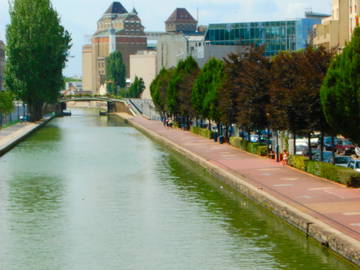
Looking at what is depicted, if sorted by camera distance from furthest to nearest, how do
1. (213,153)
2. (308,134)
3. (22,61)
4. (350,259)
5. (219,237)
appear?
(22,61) → (213,153) → (308,134) → (219,237) → (350,259)

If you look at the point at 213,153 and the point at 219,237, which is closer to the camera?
the point at 219,237

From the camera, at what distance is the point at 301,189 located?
40.2 meters

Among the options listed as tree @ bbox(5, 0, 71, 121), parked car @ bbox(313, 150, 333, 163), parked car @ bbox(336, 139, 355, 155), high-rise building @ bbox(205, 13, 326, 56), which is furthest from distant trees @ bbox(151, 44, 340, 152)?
high-rise building @ bbox(205, 13, 326, 56)

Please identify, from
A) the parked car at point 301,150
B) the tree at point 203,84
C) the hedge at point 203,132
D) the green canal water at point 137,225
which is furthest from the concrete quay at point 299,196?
the tree at point 203,84

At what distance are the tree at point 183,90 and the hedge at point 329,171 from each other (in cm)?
4677

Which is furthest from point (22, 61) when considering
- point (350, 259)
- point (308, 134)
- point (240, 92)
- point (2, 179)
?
point (350, 259)

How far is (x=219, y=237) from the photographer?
3241cm

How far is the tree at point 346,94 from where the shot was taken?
39.6m

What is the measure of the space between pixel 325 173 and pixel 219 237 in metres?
13.0

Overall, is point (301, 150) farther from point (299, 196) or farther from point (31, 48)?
point (31, 48)

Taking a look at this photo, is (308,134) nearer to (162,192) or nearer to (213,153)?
(162,192)

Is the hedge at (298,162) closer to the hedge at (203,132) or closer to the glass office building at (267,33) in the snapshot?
the hedge at (203,132)

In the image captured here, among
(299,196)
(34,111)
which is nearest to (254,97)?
(299,196)

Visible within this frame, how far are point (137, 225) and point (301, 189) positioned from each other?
895 centimetres
